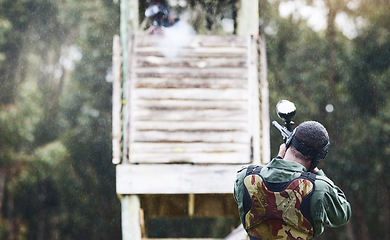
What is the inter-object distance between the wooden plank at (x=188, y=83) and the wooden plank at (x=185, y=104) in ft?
0.65

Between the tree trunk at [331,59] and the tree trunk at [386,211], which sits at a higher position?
the tree trunk at [331,59]

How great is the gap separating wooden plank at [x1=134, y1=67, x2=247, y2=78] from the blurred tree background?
29.1 ft

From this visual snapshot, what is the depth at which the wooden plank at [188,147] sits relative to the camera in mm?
7090

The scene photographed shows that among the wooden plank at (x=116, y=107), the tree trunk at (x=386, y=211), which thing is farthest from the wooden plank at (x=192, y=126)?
the tree trunk at (x=386, y=211)

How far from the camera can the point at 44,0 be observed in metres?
19.4

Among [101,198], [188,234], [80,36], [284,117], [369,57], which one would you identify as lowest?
[188,234]

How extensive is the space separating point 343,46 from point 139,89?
11.2 m

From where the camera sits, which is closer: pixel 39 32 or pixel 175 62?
pixel 175 62

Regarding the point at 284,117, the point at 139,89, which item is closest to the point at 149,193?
the point at 139,89

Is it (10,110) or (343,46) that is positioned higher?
(343,46)

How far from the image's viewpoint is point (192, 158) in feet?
23.2

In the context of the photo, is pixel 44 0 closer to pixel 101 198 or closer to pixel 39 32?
pixel 39 32

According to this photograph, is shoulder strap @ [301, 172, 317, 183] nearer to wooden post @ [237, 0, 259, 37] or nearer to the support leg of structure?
the support leg of structure

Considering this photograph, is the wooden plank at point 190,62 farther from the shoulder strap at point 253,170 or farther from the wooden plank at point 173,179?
the shoulder strap at point 253,170
